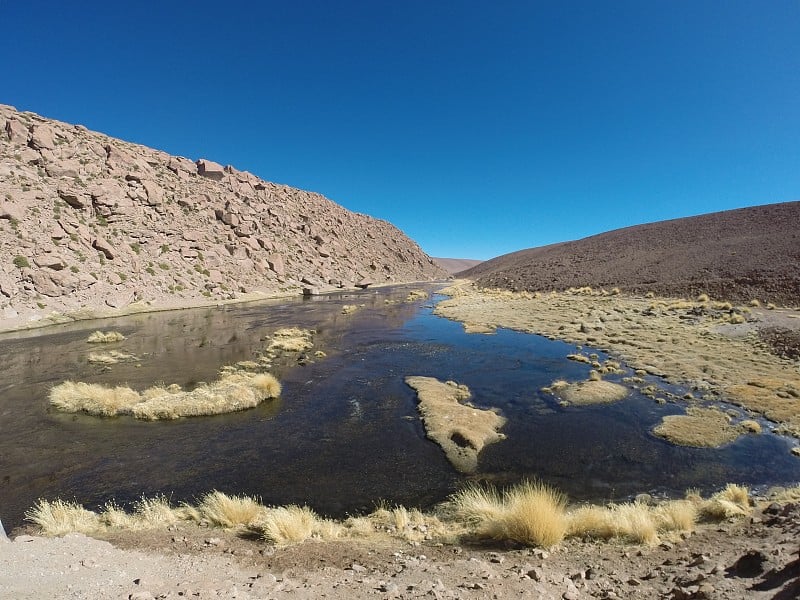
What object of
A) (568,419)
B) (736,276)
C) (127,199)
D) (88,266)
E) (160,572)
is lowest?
(568,419)

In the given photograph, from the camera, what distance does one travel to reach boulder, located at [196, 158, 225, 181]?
81.8 m

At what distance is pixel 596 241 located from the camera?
84438mm

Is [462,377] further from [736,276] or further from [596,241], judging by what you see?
[596,241]

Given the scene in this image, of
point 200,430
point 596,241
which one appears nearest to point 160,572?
point 200,430

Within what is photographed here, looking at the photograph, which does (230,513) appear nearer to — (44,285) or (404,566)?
(404,566)

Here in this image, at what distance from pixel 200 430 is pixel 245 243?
198ft

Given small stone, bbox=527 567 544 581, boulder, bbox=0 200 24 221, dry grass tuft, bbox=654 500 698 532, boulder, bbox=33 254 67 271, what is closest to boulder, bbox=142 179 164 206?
boulder, bbox=0 200 24 221

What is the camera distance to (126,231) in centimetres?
5044

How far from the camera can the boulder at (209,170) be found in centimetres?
8175

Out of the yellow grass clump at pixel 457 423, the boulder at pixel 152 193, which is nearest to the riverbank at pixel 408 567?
the yellow grass clump at pixel 457 423

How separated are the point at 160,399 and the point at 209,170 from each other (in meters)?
80.4

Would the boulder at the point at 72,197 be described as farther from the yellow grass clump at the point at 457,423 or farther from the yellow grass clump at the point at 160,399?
the yellow grass clump at the point at 457,423

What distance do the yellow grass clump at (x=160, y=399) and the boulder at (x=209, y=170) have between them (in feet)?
254

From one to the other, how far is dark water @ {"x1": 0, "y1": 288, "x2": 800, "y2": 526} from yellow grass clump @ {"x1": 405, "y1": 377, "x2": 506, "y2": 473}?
1.09ft
